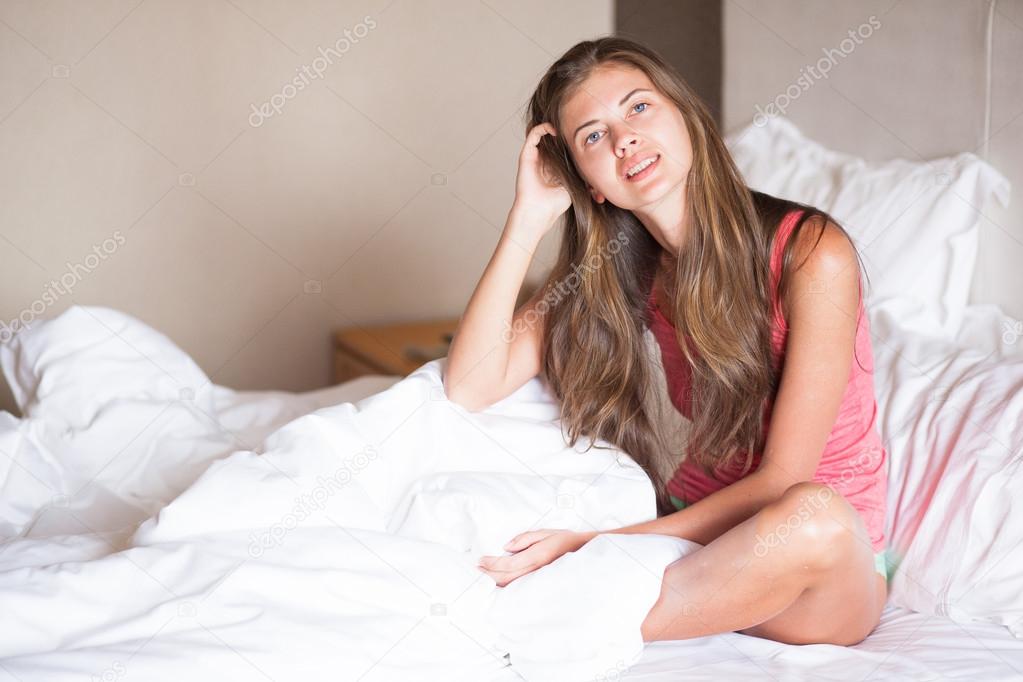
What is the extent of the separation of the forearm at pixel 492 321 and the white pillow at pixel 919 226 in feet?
1.84

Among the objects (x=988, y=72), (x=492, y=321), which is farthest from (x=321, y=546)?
(x=988, y=72)

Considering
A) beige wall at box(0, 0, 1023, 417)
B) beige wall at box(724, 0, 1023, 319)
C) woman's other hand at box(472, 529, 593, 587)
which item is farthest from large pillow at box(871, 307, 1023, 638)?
beige wall at box(0, 0, 1023, 417)

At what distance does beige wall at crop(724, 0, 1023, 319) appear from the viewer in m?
1.56

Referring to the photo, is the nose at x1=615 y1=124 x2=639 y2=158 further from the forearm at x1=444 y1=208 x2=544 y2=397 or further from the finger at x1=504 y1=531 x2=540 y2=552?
the finger at x1=504 y1=531 x2=540 y2=552

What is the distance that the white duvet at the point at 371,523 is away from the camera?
3.43 ft

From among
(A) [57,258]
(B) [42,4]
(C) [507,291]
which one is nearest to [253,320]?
(A) [57,258]

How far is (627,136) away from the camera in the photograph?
4.46 ft

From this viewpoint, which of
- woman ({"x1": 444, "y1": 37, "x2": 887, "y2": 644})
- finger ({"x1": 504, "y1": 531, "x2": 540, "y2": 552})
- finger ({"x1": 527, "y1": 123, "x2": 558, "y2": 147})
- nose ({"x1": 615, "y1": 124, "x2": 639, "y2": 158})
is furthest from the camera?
finger ({"x1": 527, "y1": 123, "x2": 558, "y2": 147})

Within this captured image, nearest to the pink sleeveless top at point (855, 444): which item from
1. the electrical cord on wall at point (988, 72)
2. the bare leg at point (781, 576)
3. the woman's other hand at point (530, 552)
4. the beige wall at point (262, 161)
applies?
the bare leg at point (781, 576)

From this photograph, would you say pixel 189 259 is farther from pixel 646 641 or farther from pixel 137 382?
pixel 646 641

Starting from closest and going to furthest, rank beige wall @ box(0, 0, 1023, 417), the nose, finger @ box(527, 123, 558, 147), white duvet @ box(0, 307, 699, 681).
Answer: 1. white duvet @ box(0, 307, 699, 681)
2. the nose
3. finger @ box(527, 123, 558, 147)
4. beige wall @ box(0, 0, 1023, 417)

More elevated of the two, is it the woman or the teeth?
the teeth

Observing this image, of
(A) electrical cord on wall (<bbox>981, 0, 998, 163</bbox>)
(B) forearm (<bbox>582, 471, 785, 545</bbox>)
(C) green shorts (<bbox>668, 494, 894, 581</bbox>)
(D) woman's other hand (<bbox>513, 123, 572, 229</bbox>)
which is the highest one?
(A) electrical cord on wall (<bbox>981, 0, 998, 163</bbox>)

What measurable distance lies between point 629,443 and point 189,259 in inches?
56.6
